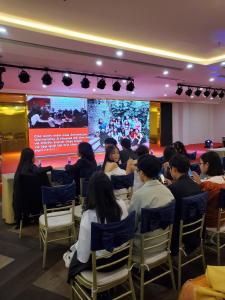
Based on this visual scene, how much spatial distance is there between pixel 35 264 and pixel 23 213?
966 mm

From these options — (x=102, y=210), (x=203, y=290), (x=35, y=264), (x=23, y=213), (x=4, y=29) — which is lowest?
(x=35, y=264)

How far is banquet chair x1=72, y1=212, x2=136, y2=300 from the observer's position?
68.9 inches

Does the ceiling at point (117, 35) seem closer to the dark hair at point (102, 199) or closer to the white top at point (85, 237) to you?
the dark hair at point (102, 199)

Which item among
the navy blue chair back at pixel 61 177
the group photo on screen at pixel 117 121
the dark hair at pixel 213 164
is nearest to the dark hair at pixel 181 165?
the dark hair at pixel 213 164

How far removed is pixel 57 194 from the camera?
9.75 ft

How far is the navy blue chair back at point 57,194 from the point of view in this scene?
2914 millimetres

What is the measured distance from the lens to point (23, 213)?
3789 millimetres

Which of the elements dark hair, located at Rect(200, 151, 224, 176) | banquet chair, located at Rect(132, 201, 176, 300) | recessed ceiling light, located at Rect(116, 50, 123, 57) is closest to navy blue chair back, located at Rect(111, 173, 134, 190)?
dark hair, located at Rect(200, 151, 224, 176)

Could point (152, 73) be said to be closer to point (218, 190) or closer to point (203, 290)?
point (218, 190)

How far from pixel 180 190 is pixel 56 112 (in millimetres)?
8973

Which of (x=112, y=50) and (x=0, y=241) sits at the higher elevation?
(x=112, y=50)

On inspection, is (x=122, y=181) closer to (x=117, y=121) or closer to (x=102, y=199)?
(x=102, y=199)

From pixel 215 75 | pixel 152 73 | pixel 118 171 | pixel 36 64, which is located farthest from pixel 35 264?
pixel 215 75

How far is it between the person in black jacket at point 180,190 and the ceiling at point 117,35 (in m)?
2.16
